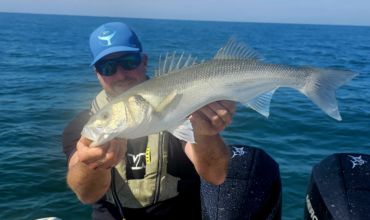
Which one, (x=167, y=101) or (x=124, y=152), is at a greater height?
(x=167, y=101)

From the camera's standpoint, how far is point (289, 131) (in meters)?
13.3

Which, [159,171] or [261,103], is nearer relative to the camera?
[261,103]

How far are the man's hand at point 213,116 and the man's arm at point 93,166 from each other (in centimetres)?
66

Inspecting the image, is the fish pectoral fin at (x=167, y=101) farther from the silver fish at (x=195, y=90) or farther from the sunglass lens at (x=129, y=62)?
the sunglass lens at (x=129, y=62)

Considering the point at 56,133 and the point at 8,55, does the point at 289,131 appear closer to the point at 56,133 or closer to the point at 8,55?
the point at 56,133

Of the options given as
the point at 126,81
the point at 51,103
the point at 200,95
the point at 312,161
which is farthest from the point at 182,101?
the point at 51,103

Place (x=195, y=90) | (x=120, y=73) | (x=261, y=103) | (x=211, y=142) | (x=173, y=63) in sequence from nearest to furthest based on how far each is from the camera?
1. (x=195, y=90)
2. (x=173, y=63)
3. (x=261, y=103)
4. (x=211, y=142)
5. (x=120, y=73)

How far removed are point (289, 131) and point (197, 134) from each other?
9.75m

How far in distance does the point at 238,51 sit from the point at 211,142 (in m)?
0.97

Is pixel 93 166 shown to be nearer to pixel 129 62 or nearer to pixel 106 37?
pixel 129 62

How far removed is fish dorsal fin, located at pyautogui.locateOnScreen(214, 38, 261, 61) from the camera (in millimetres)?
3688

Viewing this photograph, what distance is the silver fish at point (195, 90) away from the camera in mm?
3289

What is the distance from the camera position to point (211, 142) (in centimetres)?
420

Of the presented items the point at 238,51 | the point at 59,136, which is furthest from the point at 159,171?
the point at 59,136
